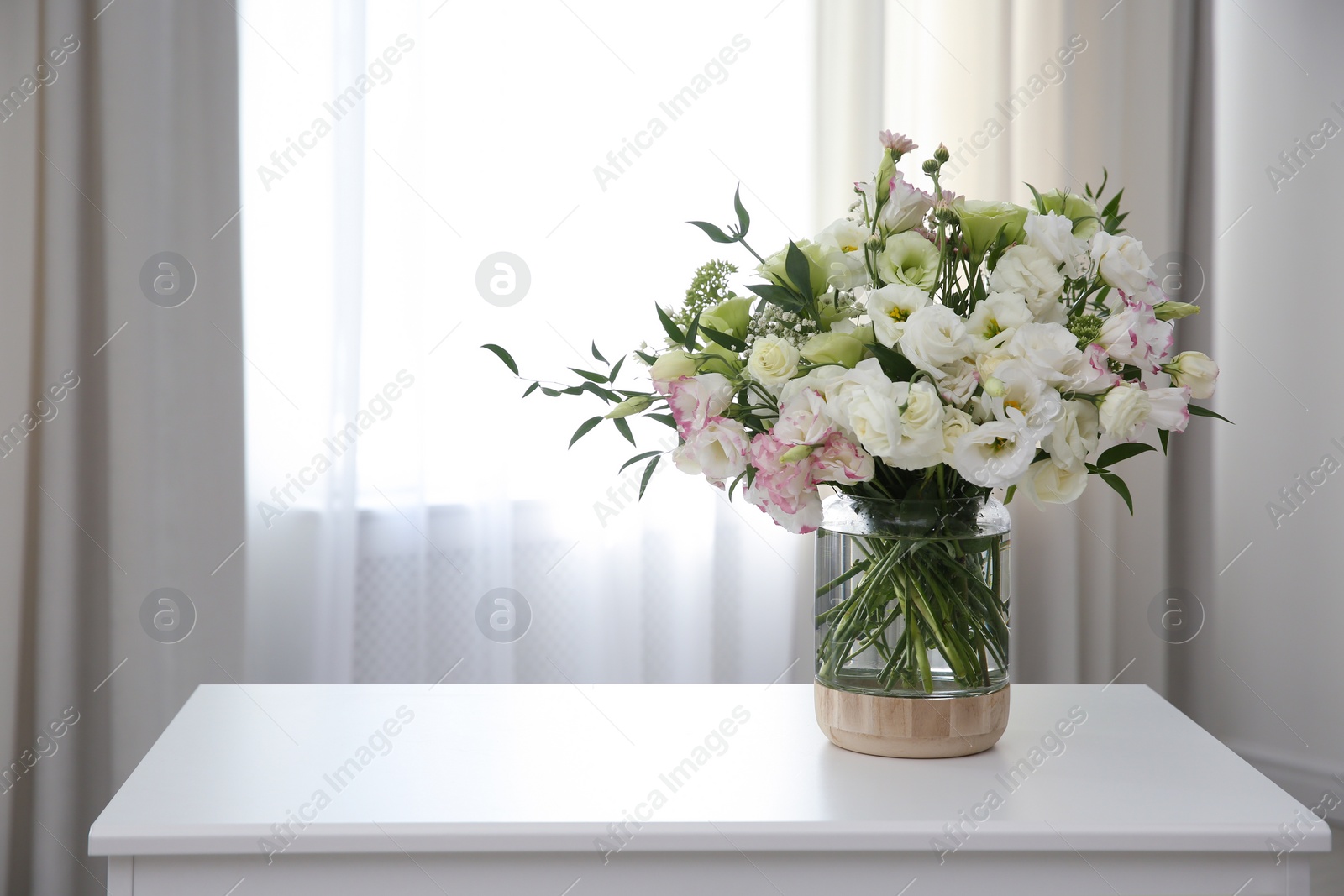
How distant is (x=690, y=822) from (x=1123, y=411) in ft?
1.73

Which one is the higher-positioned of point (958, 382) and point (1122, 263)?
point (1122, 263)

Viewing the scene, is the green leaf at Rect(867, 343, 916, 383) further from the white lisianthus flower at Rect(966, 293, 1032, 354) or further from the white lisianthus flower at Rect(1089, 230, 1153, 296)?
the white lisianthus flower at Rect(1089, 230, 1153, 296)

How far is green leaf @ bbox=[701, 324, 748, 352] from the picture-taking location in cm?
102

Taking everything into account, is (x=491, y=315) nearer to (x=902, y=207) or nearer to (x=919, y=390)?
(x=902, y=207)

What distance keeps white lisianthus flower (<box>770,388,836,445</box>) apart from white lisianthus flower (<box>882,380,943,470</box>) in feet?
0.20

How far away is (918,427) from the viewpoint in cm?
90

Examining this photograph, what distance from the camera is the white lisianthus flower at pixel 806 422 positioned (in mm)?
927

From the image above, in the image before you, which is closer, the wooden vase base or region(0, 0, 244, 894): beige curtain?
the wooden vase base

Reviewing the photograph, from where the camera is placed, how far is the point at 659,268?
93.3 inches

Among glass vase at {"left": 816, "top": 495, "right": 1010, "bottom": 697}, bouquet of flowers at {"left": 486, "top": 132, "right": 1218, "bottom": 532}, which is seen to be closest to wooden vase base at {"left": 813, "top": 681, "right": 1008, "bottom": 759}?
glass vase at {"left": 816, "top": 495, "right": 1010, "bottom": 697}

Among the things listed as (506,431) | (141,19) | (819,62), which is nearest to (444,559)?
(506,431)

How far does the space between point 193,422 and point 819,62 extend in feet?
5.25

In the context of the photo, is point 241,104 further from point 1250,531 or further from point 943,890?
point 1250,531

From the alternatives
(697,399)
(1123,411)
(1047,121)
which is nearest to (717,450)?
(697,399)
